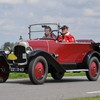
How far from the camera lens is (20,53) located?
15.8 m

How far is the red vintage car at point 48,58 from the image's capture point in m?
15.4

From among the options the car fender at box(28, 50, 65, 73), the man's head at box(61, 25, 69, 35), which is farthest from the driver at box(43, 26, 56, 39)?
the car fender at box(28, 50, 65, 73)

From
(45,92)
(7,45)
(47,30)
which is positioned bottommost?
(45,92)

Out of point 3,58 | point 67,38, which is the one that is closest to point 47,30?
point 67,38

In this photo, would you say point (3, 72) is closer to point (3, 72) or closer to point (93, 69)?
point (3, 72)

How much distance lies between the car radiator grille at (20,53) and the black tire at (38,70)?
0.46m

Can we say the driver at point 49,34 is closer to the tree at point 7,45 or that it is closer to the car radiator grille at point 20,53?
the tree at point 7,45

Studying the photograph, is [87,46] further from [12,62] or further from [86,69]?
[12,62]

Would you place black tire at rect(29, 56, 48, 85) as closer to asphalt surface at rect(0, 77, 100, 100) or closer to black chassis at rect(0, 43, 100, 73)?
black chassis at rect(0, 43, 100, 73)

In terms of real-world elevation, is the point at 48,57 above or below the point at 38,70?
above

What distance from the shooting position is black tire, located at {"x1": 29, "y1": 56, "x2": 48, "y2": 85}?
15117 mm

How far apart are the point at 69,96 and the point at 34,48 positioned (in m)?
3.93

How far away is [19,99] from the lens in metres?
11.2

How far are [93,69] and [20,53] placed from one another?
3.22m
